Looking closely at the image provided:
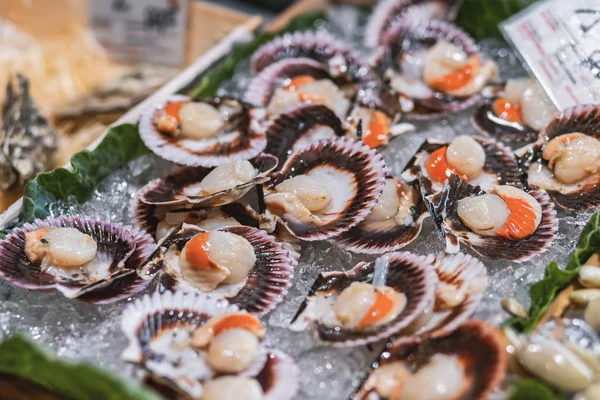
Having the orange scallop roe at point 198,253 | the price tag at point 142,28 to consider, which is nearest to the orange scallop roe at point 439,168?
the orange scallop roe at point 198,253

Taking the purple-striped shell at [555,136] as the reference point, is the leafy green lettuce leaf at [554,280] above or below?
below

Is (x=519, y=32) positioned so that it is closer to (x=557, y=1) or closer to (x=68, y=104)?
(x=557, y=1)

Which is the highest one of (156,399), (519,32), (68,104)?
(519,32)

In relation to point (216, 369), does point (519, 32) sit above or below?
above

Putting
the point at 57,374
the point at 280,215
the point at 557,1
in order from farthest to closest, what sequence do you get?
the point at 557,1
the point at 280,215
the point at 57,374

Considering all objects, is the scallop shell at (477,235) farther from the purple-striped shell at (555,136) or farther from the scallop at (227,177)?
the scallop at (227,177)

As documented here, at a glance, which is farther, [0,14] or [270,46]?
[0,14]

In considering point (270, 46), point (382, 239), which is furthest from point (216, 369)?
point (270, 46)

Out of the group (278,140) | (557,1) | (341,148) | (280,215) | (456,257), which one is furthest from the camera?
(557,1)
